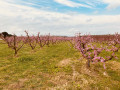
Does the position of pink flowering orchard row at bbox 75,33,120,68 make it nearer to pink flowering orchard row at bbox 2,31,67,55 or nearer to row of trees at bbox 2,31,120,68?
row of trees at bbox 2,31,120,68

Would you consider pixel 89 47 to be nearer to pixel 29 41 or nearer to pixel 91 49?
pixel 91 49

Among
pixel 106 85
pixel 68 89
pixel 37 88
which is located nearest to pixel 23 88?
pixel 37 88

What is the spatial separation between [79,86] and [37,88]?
2832 millimetres

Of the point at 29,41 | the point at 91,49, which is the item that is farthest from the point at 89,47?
the point at 29,41

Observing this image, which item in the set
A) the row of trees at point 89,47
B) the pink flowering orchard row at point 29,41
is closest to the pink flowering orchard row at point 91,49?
the row of trees at point 89,47

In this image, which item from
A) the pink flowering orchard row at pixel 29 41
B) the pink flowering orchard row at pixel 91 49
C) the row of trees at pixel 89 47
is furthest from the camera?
the pink flowering orchard row at pixel 29 41

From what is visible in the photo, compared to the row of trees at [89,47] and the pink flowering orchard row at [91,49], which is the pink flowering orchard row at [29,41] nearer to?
the row of trees at [89,47]

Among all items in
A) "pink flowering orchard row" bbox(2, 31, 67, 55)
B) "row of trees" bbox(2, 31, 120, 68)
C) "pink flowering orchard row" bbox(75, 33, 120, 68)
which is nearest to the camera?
"pink flowering orchard row" bbox(75, 33, 120, 68)

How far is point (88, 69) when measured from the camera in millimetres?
9883

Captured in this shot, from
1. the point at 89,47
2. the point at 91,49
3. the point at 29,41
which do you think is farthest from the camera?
the point at 29,41

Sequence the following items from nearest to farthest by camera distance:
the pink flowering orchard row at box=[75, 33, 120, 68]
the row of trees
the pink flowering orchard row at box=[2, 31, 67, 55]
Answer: the pink flowering orchard row at box=[75, 33, 120, 68], the row of trees, the pink flowering orchard row at box=[2, 31, 67, 55]

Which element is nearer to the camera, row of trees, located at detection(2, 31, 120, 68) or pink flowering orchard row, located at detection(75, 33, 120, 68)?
pink flowering orchard row, located at detection(75, 33, 120, 68)

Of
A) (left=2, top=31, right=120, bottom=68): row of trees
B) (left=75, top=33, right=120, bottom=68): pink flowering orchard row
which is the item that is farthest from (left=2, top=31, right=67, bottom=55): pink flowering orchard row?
(left=75, top=33, right=120, bottom=68): pink flowering orchard row

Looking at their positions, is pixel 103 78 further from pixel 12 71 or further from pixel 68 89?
pixel 12 71
